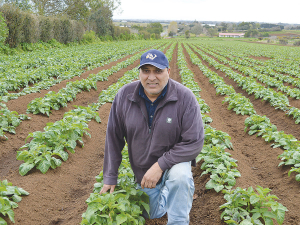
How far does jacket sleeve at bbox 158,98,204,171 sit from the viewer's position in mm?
2605

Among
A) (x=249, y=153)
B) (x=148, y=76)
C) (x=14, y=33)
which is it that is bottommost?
(x=249, y=153)

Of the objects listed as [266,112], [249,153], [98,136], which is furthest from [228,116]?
[98,136]

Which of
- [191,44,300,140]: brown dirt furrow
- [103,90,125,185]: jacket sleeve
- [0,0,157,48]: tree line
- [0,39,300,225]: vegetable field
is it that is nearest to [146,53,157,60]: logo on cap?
[103,90,125,185]: jacket sleeve

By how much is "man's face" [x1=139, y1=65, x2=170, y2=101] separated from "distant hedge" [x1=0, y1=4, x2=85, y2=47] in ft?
68.0

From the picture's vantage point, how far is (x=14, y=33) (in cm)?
1938

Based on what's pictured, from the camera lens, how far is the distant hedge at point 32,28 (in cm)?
1944

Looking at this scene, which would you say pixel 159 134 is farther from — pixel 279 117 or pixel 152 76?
pixel 279 117

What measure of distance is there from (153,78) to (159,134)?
2.17 feet

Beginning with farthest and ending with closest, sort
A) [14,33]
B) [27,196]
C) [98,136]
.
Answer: [14,33] < [98,136] < [27,196]

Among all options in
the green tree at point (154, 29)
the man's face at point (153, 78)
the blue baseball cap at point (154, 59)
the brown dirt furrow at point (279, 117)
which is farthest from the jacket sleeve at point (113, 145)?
the green tree at point (154, 29)

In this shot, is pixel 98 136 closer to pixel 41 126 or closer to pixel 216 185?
pixel 41 126

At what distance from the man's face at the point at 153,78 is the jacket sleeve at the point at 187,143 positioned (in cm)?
43

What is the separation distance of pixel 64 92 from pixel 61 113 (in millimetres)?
1151

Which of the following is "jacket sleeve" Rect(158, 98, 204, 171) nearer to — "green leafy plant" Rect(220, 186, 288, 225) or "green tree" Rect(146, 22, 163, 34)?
"green leafy plant" Rect(220, 186, 288, 225)
